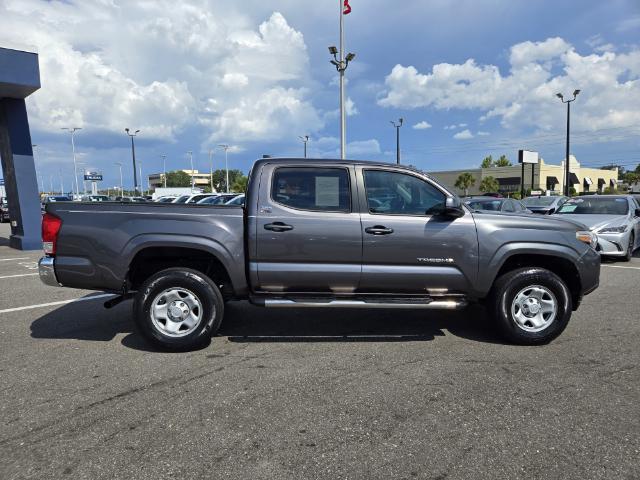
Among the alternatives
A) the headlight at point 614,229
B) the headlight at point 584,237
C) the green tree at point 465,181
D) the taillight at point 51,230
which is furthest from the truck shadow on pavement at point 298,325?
the green tree at point 465,181

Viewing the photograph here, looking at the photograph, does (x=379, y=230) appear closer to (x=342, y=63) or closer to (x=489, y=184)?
(x=342, y=63)

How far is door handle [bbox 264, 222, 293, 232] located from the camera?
14.8 feet

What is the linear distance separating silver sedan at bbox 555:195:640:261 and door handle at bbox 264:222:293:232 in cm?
883

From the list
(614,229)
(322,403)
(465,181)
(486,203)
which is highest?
(465,181)

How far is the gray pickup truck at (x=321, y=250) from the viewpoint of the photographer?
14.8 ft

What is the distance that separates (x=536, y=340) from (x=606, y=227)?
7472mm

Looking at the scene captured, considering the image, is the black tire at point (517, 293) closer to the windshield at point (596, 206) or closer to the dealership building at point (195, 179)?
the windshield at point (596, 206)

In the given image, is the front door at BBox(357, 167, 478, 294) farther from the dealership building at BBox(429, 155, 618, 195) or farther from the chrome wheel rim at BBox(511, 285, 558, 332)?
the dealership building at BBox(429, 155, 618, 195)

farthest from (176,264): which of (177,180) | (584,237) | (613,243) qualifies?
(177,180)

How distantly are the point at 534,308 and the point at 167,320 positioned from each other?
3825 millimetres

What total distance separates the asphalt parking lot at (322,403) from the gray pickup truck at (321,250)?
0.49 meters

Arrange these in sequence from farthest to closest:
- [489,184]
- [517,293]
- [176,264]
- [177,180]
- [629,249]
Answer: [177,180]
[489,184]
[629,249]
[176,264]
[517,293]

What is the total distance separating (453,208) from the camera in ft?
14.8

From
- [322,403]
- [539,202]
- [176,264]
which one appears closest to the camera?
[322,403]
